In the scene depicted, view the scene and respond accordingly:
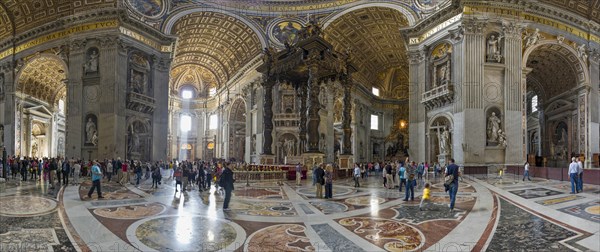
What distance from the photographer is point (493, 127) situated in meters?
19.9

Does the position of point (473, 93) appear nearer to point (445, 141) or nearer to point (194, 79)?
point (445, 141)

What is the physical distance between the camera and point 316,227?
6172 millimetres

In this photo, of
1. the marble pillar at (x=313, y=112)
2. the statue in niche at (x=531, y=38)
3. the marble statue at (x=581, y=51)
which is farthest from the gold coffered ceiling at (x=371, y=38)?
the marble pillar at (x=313, y=112)

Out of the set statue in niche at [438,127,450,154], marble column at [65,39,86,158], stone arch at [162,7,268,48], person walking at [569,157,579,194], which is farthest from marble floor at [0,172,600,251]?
stone arch at [162,7,268,48]

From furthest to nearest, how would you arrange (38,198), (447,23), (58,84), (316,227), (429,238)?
1. (58,84)
2. (447,23)
3. (38,198)
4. (316,227)
5. (429,238)

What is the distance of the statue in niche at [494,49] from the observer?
2023cm

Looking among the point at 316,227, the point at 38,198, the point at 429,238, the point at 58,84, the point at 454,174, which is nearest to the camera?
the point at 429,238

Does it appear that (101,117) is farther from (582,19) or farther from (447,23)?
(582,19)

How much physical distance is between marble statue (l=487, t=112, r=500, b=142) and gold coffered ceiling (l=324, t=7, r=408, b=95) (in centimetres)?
1091

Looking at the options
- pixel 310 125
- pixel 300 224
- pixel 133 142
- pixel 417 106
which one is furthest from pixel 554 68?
pixel 133 142

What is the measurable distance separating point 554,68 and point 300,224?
1041 inches

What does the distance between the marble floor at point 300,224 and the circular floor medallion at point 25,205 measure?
20mm

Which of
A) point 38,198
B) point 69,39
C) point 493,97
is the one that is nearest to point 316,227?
point 38,198

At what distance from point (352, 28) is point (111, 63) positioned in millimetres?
19440
